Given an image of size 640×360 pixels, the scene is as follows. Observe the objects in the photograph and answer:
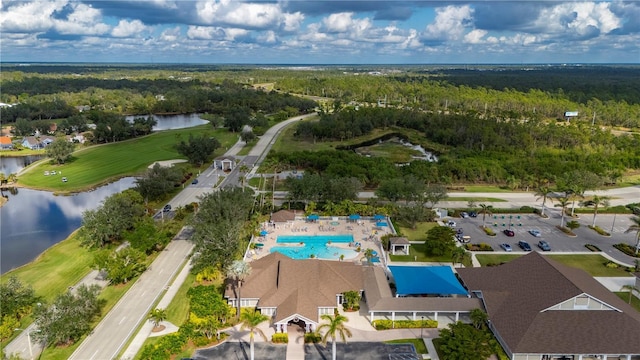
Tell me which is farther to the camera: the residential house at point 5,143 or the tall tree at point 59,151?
A: the residential house at point 5,143

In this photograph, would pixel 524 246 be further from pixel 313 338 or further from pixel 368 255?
pixel 313 338

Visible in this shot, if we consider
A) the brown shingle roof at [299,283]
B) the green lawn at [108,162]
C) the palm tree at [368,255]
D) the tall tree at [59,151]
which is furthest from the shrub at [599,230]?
the tall tree at [59,151]

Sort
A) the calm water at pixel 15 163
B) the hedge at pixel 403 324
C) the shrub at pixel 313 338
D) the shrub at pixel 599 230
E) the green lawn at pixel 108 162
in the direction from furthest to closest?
the calm water at pixel 15 163, the green lawn at pixel 108 162, the shrub at pixel 599 230, the hedge at pixel 403 324, the shrub at pixel 313 338

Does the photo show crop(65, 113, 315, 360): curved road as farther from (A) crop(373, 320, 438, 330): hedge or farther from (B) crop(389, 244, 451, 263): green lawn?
(B) crop(389, 244, 451, 263): green lawn

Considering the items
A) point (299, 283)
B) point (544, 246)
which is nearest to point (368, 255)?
point (299, 283)

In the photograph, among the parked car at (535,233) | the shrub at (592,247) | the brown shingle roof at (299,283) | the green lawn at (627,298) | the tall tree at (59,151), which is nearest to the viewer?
the brown shingle roof at (299,283)

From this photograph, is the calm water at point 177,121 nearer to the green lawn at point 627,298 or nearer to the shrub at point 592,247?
the shrub at point 592,247
